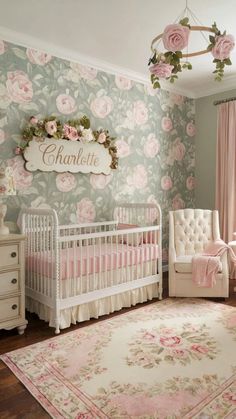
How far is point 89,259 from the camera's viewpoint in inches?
105

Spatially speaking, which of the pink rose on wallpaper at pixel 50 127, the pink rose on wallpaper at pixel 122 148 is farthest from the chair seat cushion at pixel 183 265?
the pink rose on wallpaper at pixel 50 127

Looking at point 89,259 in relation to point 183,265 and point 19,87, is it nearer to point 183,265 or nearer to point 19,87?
point 183,265

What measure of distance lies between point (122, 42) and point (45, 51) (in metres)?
0.76

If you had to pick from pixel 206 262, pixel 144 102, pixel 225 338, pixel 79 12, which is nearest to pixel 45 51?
pixel 79 12

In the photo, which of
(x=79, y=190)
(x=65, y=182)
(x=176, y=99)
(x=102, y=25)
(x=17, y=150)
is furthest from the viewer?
(x=176, y=99)

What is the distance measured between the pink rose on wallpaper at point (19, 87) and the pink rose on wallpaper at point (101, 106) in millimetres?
744

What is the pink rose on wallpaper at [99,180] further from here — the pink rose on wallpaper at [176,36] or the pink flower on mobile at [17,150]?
the pink rose on wallpaper at [176,36]

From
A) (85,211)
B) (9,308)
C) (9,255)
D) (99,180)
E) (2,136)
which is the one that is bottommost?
(9,308)

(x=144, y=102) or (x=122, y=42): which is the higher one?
(x=122, y=42)

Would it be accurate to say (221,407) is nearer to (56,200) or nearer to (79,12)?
(56,200)

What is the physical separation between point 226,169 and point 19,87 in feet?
9.08

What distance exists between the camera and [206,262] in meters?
3.12

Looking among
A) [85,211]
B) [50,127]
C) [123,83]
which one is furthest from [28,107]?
[123,83]

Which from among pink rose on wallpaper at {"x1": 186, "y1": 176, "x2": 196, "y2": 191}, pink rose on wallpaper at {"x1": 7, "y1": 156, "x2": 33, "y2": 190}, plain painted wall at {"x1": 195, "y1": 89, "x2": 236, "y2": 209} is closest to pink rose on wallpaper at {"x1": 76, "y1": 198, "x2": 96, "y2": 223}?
pink rose on wallpaper at {"x1": 7, "y1": 156, "x2": 33, "y2": 190}
